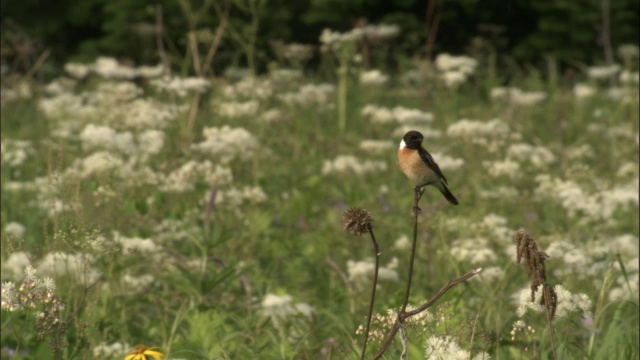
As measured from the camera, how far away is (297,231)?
7484mm

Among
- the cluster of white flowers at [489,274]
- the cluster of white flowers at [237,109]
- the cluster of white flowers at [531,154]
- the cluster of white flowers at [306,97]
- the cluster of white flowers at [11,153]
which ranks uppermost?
the cluster of white flowers at [306,97]

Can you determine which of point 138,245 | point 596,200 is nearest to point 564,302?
point 138,245

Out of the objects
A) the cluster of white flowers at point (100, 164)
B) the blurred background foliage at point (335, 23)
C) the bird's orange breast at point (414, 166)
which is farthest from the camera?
the blurred background foliage at point (335, 23)

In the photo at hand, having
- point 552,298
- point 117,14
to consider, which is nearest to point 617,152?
point 552,298

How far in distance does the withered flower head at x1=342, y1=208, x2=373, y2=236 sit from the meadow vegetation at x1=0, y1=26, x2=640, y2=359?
358 mm

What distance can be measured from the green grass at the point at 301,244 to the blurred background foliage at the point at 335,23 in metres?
8.31

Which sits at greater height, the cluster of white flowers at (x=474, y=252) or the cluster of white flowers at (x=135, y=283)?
the cluster of white flowers at (x=474, y=252)

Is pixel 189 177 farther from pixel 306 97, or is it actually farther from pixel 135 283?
pixel 306 97

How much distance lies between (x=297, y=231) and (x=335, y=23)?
13727 mm

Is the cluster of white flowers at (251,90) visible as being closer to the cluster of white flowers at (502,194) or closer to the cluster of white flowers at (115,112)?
the cluster of white flowers at (115,112)

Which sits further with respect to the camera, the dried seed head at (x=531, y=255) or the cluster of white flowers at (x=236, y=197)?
the cluster of white flowers at (x=236, y=197)

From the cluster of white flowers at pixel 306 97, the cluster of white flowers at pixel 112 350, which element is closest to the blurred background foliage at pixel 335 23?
the cluster of white flowers at pixel 306 97

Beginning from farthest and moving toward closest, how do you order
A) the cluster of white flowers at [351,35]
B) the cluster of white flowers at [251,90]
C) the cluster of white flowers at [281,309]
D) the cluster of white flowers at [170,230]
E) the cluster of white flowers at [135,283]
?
1. the cluster of white flowers at [351,35]
2. the cluster of white flowers at [251,90]
3. the cluster of white flowers at [170,230]
4. the cluster of white flowers at [135,283]
5. the cluster of white flowers at [281,309]

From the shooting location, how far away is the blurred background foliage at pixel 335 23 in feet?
64.3
